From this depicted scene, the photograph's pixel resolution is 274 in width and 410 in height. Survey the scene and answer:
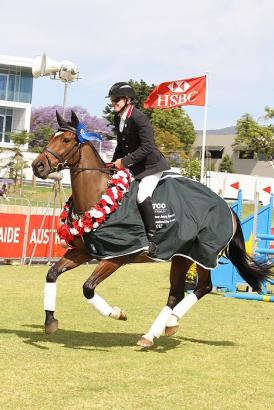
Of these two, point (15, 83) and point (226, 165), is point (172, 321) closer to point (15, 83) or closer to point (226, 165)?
point (15, 83)

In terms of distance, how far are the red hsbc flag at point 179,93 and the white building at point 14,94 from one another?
110 ft

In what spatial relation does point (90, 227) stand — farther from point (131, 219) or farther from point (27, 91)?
point (27, 91)

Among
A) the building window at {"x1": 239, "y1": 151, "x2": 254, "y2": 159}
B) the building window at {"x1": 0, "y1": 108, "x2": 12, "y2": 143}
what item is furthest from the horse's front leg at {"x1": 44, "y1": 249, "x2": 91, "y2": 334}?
the building window at {"x1": 239, "y1": 151, "x2": 254, "y2": 159}

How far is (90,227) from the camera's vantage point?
714 centimetres

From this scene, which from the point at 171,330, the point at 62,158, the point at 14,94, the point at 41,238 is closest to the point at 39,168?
the point at 62,158

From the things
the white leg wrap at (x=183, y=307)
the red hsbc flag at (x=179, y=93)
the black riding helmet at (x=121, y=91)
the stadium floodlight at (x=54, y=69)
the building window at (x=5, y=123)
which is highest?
the building window at (x=5, y=123)

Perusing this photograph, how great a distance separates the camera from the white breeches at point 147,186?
7.38m

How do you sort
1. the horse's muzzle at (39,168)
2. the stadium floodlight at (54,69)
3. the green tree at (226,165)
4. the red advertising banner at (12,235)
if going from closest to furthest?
1. the horse's muzzle at (39,168)
2. the stadium floodlight at (54,69)
3. the red advertising banner at (12,235)
4. the green tree at (226,165)

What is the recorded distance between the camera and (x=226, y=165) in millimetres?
80938

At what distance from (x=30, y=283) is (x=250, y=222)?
14.6 ft

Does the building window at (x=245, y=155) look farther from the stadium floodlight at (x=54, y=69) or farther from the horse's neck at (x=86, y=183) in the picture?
the horse's neck at (x=86, y=183)

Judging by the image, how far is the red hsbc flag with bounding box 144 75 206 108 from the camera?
74.7 ft

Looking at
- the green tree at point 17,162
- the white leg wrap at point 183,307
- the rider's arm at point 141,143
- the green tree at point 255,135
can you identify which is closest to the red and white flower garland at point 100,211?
the rider's arm at point 141,143

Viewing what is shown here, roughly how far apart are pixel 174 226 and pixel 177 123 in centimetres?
7117
